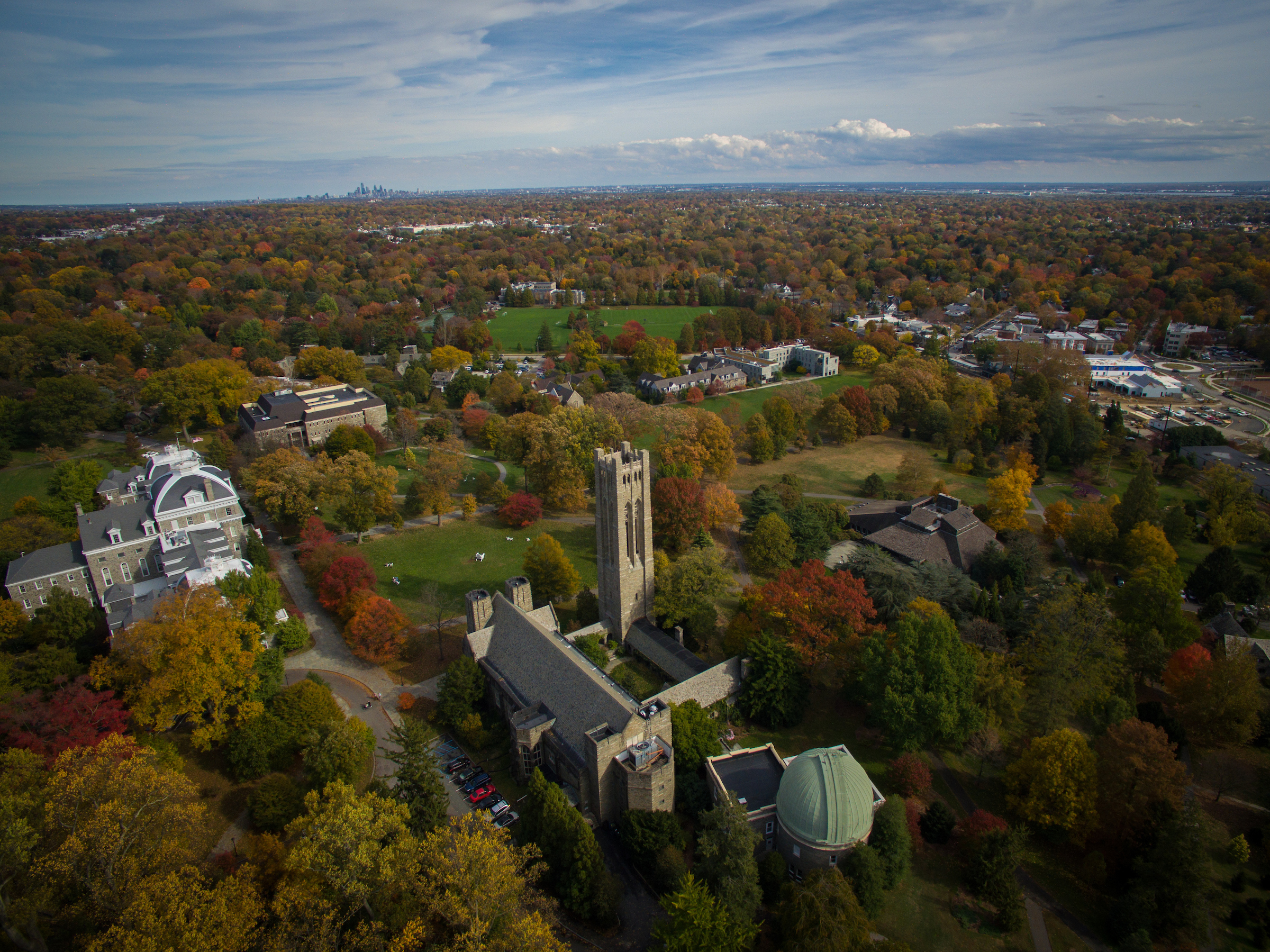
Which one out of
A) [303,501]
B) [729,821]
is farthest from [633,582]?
[303,501]

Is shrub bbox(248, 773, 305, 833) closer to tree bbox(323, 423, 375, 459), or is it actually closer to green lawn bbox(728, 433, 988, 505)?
tree bbox(323, 423, 375, 459)

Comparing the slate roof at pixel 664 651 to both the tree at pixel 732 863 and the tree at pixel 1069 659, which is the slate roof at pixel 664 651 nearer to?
the tree at pixel 732 863

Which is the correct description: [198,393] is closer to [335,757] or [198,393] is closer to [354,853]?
[335,757]

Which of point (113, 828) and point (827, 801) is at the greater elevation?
point (113, 828)

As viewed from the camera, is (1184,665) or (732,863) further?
(1184,665)

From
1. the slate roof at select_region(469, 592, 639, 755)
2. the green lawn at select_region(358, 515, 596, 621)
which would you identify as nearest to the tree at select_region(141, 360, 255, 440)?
the green lawn at select_region(358, 515, 596, 621)

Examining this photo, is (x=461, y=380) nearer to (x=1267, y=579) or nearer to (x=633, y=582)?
(x=633, y=582)

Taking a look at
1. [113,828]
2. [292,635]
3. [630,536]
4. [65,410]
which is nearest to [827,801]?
[630,536]
